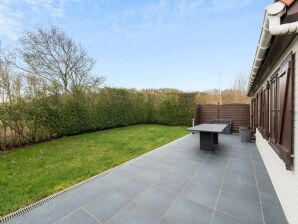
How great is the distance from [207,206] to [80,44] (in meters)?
13.4

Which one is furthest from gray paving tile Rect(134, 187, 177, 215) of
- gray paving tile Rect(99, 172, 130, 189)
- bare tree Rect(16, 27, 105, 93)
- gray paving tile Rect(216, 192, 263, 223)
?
bare tree Rect(16, 27, 105, 93)

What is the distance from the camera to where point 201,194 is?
8.83 feet

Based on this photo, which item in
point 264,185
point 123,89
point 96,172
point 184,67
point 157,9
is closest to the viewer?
point 264,185

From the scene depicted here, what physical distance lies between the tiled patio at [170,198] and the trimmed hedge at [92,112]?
206 inches

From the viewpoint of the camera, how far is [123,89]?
11734 millimetres

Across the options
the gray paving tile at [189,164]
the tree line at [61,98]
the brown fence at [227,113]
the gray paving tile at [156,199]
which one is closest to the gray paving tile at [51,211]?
the gray paving tile at [156,199]

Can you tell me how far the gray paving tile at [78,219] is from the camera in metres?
2.04

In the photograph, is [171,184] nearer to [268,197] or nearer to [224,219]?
[224,219]

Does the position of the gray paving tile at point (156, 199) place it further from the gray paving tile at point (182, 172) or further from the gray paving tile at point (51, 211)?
the gray paving tile at point (51, 211)

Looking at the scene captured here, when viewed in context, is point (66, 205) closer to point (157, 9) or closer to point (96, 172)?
point (96, 172)

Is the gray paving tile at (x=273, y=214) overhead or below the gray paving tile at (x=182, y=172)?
overhead

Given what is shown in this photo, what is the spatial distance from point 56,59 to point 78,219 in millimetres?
12252

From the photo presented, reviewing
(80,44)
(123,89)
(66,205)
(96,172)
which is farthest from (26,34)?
(66,205)

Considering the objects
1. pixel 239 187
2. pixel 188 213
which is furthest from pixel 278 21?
pixel 239 187
